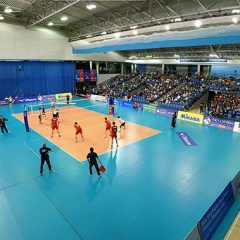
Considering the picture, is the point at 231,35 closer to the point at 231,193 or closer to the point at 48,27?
the point at 231,193

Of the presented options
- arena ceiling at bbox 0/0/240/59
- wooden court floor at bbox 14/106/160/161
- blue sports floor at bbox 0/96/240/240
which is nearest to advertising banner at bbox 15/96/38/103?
wooden court floor at bbox 14/106/160/161

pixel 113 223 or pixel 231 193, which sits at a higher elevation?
pixel 231 193

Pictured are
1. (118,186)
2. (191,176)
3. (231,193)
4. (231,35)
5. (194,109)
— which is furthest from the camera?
(194,109)

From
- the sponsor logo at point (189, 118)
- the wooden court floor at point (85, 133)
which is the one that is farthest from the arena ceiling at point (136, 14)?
the wooden court floor at point (85, 133)

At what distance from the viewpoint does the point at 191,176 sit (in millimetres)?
9438

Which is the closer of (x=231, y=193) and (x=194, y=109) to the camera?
(x=231, y=193)

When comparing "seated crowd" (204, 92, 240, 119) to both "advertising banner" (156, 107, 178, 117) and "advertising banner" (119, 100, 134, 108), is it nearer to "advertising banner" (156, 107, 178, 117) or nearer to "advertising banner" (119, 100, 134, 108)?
"advertising banner" (156, 107, 178, 117)

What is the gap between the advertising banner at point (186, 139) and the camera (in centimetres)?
1356

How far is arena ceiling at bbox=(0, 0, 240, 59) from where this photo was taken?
14.6 metres

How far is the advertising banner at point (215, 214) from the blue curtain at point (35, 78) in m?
31.6

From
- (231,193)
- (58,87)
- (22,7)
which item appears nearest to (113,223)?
(231,193)

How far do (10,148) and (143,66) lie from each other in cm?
3647

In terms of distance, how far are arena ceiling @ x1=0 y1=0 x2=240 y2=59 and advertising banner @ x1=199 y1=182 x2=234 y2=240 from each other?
11.6 metres

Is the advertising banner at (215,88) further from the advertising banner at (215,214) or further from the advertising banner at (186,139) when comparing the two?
the advertising banner at (215,214)
